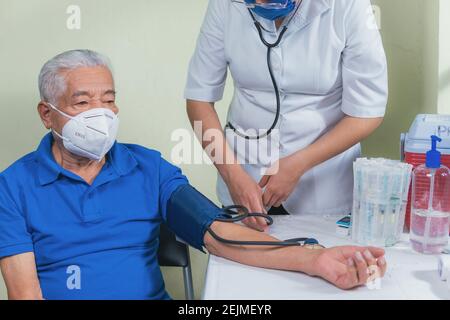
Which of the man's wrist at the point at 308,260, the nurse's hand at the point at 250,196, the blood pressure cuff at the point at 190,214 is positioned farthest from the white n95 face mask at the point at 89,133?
the man's wrist at the point at 308,260

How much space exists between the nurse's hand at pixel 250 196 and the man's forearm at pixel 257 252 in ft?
0.23

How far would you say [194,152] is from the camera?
7.80 ft

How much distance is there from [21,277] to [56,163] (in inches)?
12.7

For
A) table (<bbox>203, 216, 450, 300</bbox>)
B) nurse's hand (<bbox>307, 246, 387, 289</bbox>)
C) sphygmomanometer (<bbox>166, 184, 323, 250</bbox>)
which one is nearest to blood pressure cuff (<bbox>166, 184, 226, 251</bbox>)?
sphygmomanometer (<bbox>166, 184, 323, 250</bbox>)

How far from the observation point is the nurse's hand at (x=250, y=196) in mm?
1525

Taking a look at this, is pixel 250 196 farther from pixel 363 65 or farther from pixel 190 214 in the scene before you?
pixel 363 65

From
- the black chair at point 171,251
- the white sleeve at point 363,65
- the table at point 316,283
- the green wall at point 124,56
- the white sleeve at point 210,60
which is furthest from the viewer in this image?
the green wall at point 124,56

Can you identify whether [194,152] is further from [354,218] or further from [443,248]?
[443,248]

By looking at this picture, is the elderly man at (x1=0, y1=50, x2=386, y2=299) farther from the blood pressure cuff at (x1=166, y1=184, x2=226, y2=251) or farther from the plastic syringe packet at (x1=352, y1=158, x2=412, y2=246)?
the plastic syringe packet at (x1=352, y1=158, x2=412, y2=246)

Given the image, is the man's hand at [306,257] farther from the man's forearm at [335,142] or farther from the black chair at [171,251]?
the black chair at [171,251]

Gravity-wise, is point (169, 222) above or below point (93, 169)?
below

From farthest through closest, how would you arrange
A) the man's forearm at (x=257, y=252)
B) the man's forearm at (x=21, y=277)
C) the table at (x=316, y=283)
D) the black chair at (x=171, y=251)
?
the black chair at (x=171, y=251) → the man's forearm at (x=21, y=277) → the man's forearm at (x=257, y=252) → the table at (x=316, y=283)
